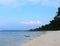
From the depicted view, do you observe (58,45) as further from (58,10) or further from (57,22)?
(58,10)

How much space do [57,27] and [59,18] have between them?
3.31m

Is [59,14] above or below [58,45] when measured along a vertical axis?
above

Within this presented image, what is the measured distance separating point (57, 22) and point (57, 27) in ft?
8.24

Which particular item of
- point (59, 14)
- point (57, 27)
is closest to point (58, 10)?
point (59, 14)

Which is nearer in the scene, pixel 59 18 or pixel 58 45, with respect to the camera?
pixel 58 45

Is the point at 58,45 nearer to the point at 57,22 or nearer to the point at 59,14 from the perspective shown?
the point at 57,22

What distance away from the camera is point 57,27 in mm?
68500

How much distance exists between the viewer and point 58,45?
56.4 ft

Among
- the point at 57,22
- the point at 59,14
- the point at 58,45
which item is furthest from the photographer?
the point at 59,14

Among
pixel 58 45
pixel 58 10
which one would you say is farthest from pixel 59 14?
pixel 58 45

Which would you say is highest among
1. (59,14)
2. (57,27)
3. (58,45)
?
(59,14)

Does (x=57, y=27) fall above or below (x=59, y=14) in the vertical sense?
below

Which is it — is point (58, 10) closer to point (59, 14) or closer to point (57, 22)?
point (59, 14)

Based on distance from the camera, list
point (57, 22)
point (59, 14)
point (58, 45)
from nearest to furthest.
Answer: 1. point (58, 45)
2. point (57, 22)
3. point (59, 14)
